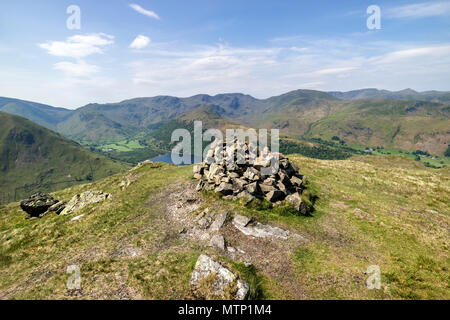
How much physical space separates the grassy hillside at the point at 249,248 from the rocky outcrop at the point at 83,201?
11.0 ft

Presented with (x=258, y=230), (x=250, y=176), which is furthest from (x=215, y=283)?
(x=250, y=176)

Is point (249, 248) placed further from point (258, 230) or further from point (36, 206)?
point (36, 206)

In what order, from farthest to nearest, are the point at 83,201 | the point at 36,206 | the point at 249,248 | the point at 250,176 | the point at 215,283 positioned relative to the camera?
the point at 83,201 < the point at 36,206 < the point at 250,176 < the point at 249,248 < the point at 215,283

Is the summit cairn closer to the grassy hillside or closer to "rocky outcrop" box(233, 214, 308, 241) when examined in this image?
the grassy hillside

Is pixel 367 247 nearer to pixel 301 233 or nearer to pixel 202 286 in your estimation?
pixel 301 233

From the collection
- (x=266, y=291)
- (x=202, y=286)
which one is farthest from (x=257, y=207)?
(x=202, y=286)

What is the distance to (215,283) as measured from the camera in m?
15.3

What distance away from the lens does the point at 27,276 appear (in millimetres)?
18016

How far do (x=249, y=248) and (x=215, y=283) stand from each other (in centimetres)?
601

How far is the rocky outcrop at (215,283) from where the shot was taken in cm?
1469

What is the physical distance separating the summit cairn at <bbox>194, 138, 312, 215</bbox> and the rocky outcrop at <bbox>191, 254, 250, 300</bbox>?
11325 mm

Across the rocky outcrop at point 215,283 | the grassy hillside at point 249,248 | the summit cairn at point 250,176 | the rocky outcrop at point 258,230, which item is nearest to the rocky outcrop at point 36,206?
the grassy hillside at point 249,248

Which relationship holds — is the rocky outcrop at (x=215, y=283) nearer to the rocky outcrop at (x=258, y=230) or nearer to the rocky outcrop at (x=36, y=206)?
the rocky outcrop at (x=258, y=230)

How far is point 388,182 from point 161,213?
151 ft
